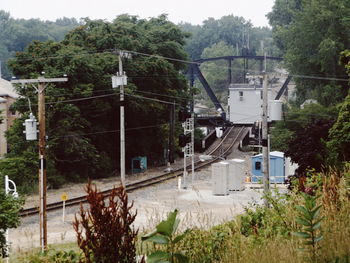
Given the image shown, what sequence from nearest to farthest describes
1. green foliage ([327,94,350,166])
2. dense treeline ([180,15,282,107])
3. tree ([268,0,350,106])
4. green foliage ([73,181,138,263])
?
green foliage ([73,181,138,263]) → green foliage ([327,94,350,166]) → tree ([268,0,350,106]) → dense treeline ([180,15,282,107])

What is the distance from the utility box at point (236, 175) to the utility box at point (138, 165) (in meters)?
11.2

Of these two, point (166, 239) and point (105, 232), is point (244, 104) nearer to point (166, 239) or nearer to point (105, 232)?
point (166, 239)

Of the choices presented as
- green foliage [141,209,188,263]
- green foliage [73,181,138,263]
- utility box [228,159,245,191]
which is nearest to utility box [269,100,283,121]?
utility box [228,159,245,191]

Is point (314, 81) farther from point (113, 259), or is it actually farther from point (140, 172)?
point (113, 259)

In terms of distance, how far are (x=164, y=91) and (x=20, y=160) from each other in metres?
15.4

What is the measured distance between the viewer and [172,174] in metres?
39.0

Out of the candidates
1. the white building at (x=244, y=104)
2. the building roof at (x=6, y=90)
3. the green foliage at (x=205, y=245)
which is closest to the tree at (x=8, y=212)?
the green foliage at (x=205, y=245)

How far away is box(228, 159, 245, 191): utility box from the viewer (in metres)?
31.3

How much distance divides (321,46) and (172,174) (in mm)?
17817

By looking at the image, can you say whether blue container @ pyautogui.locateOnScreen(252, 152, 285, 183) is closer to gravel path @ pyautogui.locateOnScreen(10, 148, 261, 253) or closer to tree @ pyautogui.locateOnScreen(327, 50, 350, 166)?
gravel path @ pyautogui.locateOnScreen(10, 148, 261, 253)

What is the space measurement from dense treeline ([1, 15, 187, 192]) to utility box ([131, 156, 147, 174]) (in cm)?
103

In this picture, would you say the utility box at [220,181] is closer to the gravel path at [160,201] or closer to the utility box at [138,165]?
the gravel path at [160,201]

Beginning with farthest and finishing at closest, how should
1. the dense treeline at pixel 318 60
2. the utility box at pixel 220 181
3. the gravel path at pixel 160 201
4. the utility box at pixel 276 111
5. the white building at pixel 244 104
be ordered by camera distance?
the white building at pixel 244 104 → the dense treeline at pixel 318 60 → the utility box at pixel 220 181 → the gravel path at pixel 160 201 → the utility box at pixel 276 111

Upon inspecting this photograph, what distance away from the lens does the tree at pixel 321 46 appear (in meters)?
46.5
